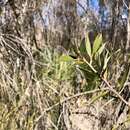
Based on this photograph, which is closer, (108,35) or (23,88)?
(23,88)

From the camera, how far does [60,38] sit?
5461 millimetres

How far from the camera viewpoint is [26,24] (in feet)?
13.1

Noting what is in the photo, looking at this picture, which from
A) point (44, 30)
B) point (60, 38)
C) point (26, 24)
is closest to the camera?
point (26, 24)

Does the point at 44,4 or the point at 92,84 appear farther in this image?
the point at 44,4

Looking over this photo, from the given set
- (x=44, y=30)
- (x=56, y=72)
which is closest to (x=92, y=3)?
(x=44, y=30)

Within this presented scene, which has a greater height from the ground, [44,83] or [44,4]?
[44,4]

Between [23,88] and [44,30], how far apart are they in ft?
6.44

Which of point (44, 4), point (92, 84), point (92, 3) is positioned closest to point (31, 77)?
point (92, 84)

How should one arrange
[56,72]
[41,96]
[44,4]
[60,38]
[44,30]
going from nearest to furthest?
[41,96], [56,72], [44,4], [44,30], [60,38]

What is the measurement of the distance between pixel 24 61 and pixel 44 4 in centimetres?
161

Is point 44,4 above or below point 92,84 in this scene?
above

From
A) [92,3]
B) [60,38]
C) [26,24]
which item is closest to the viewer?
[26,24]

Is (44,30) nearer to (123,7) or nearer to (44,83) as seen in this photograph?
(123,7)

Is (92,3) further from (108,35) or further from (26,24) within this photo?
(26,24)
